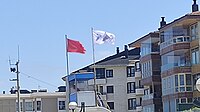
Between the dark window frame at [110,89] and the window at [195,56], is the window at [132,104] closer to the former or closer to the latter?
the dark window frame at [110,89]

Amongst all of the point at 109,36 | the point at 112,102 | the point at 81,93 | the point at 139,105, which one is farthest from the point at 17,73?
the point at 112,102

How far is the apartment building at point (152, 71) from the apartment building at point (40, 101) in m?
33.8

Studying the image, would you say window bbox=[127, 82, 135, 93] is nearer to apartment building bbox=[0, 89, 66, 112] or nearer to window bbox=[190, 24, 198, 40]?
apartment building bbox=[0, 89, 66, 112]

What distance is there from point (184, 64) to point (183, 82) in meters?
1.54

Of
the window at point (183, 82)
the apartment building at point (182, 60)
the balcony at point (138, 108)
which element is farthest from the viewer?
the balcony at point (138, 108)

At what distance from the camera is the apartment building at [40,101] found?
94000 mm

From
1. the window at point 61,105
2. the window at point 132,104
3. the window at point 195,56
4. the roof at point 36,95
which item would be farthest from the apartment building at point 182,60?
the roof at point 36,95

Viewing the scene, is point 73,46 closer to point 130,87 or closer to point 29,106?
point 130,87

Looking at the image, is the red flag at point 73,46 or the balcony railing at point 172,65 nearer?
the red flag at point 73,46

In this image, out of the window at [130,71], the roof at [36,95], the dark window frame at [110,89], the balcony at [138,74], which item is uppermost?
the window at [130,71]

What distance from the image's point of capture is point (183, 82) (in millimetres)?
53406

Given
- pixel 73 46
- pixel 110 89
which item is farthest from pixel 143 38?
pixel 110 89

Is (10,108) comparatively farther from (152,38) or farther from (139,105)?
(152,38)

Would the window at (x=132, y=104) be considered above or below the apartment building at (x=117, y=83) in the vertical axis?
below
